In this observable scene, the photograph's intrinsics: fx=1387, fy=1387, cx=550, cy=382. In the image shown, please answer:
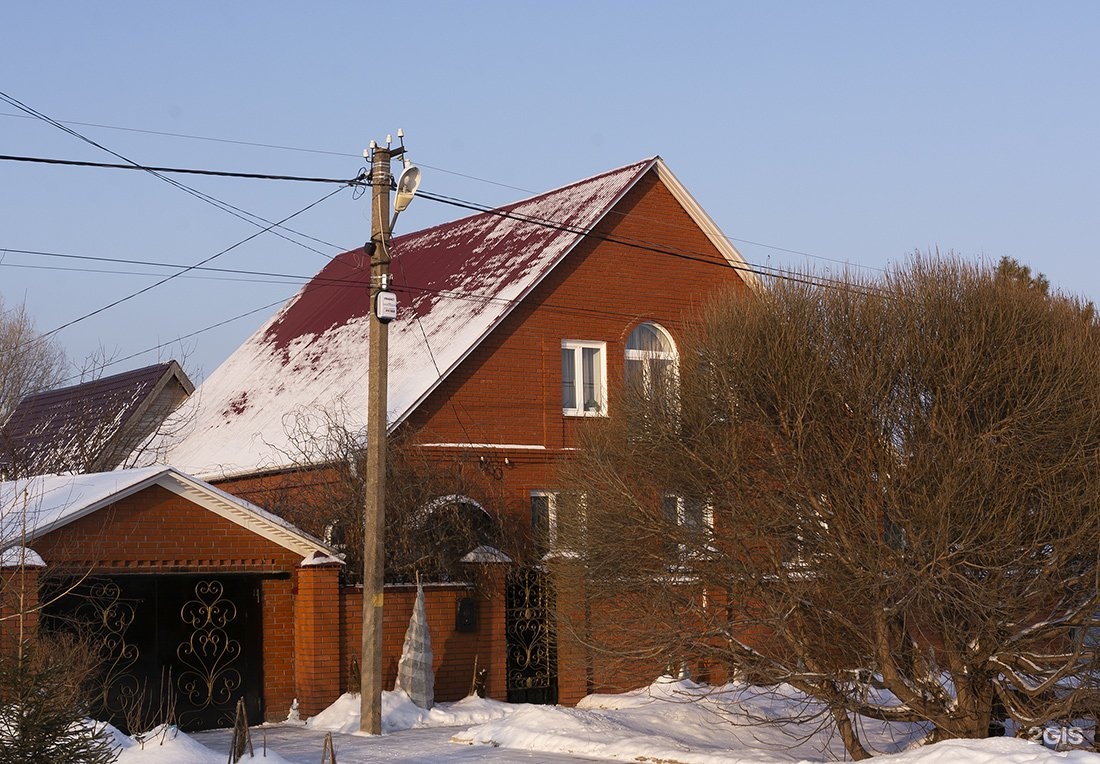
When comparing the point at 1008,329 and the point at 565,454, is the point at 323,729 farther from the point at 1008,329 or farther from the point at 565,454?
the point at 1008,329

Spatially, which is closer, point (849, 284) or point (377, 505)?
point (849, 284)

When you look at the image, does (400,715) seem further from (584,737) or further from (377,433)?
(377,433)

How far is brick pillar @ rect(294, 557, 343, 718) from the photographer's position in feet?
60.1

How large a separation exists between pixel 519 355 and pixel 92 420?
12101mm

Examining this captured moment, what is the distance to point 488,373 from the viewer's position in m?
22.5

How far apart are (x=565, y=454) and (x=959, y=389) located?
9237 millimetres

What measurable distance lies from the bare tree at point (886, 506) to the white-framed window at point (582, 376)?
750 cm

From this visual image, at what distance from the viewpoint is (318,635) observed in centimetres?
1834

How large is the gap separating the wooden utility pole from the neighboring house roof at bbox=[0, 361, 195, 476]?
11785 millimetres

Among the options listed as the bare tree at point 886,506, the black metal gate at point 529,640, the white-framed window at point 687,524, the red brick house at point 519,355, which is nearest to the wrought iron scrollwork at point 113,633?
the red brick house at point 519,355

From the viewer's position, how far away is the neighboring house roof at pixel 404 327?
22.9 meters

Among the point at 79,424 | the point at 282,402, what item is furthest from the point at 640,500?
the point at 79,424

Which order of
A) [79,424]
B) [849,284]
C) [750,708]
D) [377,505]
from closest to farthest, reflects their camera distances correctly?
1. [849,284]
2. [377,505]
3. [750,708]
4. [79,424]

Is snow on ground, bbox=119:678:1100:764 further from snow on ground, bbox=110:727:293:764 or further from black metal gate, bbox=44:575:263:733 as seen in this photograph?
black metal gate, bbox=44:575:263:733
